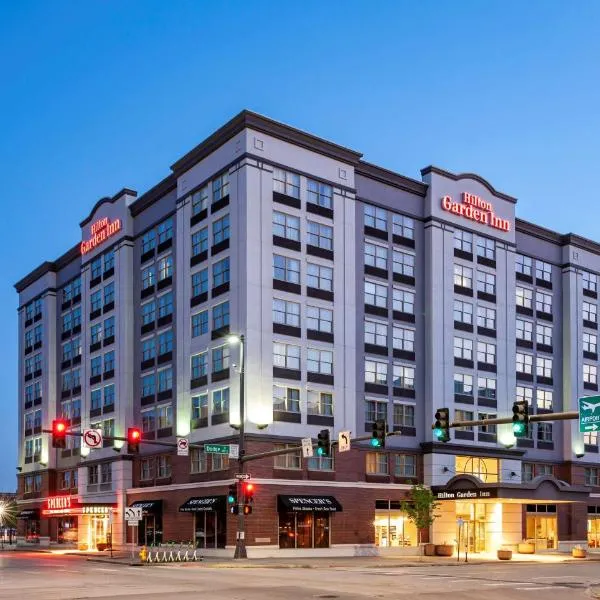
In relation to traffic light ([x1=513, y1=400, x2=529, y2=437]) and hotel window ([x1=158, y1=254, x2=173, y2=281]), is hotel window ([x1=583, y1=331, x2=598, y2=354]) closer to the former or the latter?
hotel window ([x1=158, y1=254, x2=173, y2=281])

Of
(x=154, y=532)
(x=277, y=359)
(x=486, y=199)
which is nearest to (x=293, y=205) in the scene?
(x=277, y=359)

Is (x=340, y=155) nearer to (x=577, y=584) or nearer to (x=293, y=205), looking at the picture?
(x=293, y=205)

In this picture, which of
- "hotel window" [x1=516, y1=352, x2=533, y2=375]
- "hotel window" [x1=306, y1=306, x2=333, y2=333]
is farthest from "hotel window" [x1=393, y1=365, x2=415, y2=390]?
"hotel window" [x1=516, y1=352, x2=533, y2=375]

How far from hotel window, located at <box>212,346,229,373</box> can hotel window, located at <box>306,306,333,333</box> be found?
246 inches

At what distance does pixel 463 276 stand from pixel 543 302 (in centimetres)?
1179

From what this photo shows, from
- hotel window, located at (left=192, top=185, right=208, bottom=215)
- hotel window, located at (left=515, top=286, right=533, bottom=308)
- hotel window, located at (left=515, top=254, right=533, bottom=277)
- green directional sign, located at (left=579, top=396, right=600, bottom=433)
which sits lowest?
green directional sign, located at (left=579, top=396, right=600, bottom=433)

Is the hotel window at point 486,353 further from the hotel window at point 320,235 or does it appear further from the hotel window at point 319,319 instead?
the hotel window at point 320,235

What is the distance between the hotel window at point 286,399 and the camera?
63.4 meters

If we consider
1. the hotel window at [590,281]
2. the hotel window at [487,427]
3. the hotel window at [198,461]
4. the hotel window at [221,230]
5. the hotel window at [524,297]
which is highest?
the hotel window at [221,230]

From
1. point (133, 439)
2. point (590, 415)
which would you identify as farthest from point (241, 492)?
point (590, 415)

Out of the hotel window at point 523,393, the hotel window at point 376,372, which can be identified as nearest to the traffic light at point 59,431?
the hotel window at point 376,372

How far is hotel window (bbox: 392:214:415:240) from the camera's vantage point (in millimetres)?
73188

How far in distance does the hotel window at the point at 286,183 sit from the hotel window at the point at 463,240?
16.8 meters

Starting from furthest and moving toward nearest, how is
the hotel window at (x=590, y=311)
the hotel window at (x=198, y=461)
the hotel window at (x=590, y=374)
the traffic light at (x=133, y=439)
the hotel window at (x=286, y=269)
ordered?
the hotel window at (x=590, y=311) → the hotel window at (x=590, y=374) → the hotel window at (x=198, y=461) → the hotel window at (x=286, y=269) → the traffic light at (x=133, y=439)
